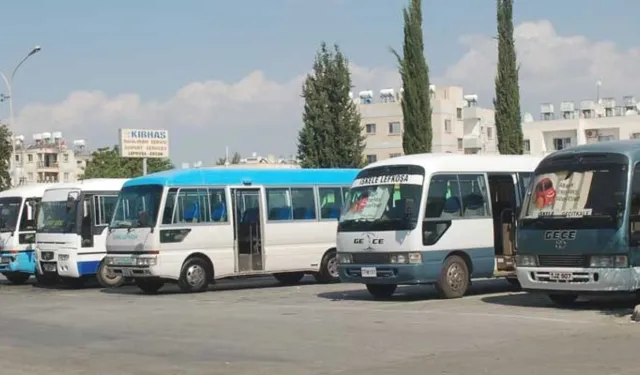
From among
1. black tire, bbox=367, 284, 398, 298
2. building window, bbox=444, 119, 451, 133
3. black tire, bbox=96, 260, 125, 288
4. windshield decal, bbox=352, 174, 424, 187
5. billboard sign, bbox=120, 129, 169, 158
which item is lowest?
black tire, bbox=367, 284, 398, 298

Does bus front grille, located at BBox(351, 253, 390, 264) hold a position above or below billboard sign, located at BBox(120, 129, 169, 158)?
below

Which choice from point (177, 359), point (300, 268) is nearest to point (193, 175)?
point (300, 268)

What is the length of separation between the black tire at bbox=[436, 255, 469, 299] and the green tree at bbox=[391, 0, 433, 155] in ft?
63.4

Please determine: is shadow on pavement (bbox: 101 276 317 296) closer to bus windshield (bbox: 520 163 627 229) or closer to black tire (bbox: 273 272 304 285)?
black tire (bbox: 273 272 304 285)

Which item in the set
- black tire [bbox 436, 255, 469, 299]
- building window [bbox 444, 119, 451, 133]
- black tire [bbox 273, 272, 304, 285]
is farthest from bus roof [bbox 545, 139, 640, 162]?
building window [bbox 444, 119, 451, 133]

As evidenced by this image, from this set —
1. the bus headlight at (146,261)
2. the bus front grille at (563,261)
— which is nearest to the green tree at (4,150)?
the bus headlight at (146,261)

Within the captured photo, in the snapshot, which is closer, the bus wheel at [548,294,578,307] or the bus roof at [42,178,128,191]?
the bus wheel at [548,294,578,307]

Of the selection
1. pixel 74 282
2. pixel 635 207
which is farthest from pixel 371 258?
pixel 74 282

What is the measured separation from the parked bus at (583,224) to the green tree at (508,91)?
22.5m

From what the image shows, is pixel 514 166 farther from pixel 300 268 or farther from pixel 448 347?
pixel 448 347

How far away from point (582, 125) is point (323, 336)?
81.4 metres

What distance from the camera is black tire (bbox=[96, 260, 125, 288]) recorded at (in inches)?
1001

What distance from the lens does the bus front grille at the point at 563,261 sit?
1538 cm

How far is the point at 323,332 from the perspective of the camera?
45.2 ft
